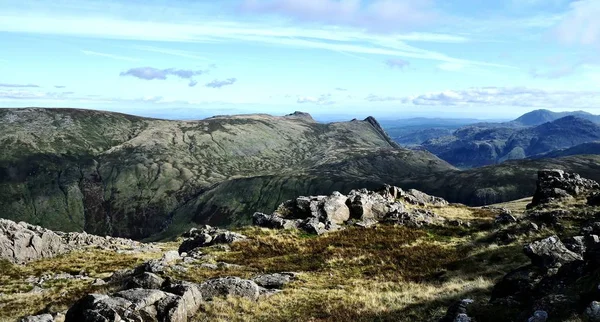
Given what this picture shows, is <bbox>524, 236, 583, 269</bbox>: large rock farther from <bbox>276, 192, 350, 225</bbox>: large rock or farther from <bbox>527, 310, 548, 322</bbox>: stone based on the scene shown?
<bbox>276, 192, 350, 225</bbox>: large rock

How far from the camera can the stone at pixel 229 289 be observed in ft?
81.0

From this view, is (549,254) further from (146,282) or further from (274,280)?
(146,282)

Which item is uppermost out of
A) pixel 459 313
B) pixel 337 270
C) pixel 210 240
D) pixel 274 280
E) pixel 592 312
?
pixel 592 312

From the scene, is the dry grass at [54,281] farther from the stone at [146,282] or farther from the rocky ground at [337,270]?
the stone at [146,282]

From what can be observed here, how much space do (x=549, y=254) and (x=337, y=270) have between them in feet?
54.4

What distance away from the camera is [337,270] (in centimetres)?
3416

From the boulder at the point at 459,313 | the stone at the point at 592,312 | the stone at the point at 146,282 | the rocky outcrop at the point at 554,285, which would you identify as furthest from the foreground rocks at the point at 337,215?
the stone at the point at 592,312

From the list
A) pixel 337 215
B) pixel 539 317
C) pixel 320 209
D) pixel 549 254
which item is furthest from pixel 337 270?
pixel 337 215

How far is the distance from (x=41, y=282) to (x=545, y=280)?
44.4 metres

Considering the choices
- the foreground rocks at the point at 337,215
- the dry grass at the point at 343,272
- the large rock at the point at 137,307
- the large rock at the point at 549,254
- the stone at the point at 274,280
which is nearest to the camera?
the large rock at the point at 137,307

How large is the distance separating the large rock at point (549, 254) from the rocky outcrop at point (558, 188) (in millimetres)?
45217

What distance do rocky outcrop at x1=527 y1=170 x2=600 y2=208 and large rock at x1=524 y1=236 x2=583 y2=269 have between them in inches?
1780

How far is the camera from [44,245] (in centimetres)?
6012

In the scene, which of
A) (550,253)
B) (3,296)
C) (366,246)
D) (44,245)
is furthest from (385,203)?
(44,245)
